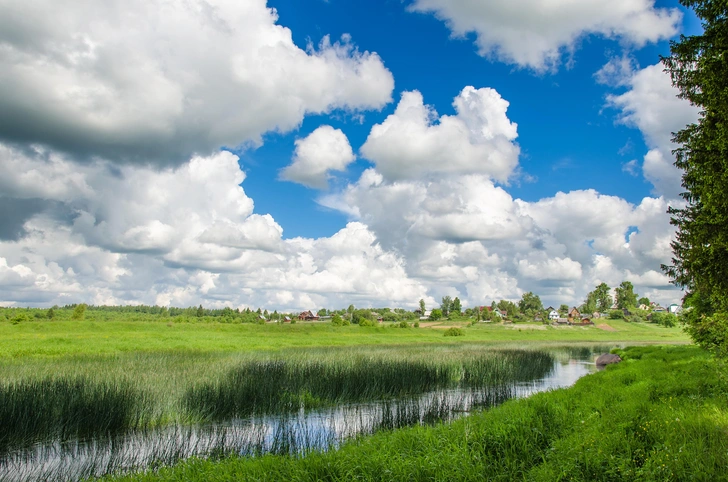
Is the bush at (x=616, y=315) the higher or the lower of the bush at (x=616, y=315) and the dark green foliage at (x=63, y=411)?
the higher

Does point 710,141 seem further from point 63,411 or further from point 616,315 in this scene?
point 616,315

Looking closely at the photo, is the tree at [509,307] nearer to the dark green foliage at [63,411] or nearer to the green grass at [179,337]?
the green grass at [179,337]

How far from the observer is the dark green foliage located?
1183cm

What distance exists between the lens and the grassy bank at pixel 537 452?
24.5 ft

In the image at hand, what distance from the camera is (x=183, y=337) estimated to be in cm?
4900

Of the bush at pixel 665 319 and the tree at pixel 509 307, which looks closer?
the bush at pixel 665 319

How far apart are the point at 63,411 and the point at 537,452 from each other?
43.2ft

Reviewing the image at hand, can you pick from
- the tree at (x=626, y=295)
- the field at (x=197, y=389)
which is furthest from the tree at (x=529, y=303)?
the field at (x=197, y=389)

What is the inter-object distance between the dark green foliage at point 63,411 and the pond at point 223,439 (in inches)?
19.0

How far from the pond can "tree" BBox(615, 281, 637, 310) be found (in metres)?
159

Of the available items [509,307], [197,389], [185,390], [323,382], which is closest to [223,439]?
[197,389]

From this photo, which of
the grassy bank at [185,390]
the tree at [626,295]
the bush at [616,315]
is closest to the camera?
the grassy bank at [185,390]

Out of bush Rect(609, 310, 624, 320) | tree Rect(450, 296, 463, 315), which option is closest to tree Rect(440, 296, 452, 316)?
tree Rect(450, 296, 463, 315)

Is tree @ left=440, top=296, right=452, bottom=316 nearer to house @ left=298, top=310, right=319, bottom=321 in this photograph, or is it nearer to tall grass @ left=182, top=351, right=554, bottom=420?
house @ left=298, top=310, right=319, bottom=321
